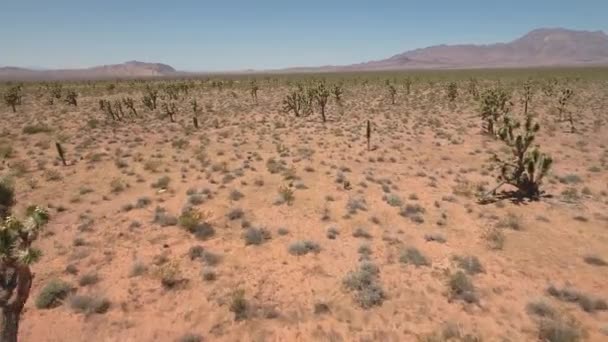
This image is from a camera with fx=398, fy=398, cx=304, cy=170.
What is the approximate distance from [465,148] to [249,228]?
1390 cm

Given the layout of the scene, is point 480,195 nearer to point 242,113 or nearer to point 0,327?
point 0,327

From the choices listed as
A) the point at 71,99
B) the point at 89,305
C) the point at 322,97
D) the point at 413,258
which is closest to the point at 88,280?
the point at 89,305

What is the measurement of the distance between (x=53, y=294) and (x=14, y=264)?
3.11m

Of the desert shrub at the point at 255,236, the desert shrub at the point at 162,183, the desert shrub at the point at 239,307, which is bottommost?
the desert shrub at the point at 239,307

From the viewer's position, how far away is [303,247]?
9.88m

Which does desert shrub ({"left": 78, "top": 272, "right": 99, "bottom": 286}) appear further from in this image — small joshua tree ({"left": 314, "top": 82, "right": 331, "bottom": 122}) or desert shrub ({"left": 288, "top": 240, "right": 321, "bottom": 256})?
small joshua tree ({"left": 314, "top": 82, "right": 331, "bottom": 122})

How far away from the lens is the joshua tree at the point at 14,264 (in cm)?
514

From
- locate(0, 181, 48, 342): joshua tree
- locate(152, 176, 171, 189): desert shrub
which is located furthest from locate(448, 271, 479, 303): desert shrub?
locate(152, 176, 171, 189): desert shrub

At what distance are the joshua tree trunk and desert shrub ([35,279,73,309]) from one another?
2.50m

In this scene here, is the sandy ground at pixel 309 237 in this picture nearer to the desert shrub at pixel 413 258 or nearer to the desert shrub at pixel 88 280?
the desert shrub at pixel 88 280

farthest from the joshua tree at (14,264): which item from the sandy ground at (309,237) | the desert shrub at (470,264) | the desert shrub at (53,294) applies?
the desert shrub at (470,264)

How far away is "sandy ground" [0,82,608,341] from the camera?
720cm

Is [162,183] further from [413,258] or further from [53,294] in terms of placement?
[413,258]

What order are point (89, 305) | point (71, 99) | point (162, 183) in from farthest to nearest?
point (71, 99) → point (162, 183) → point (89, 305)
